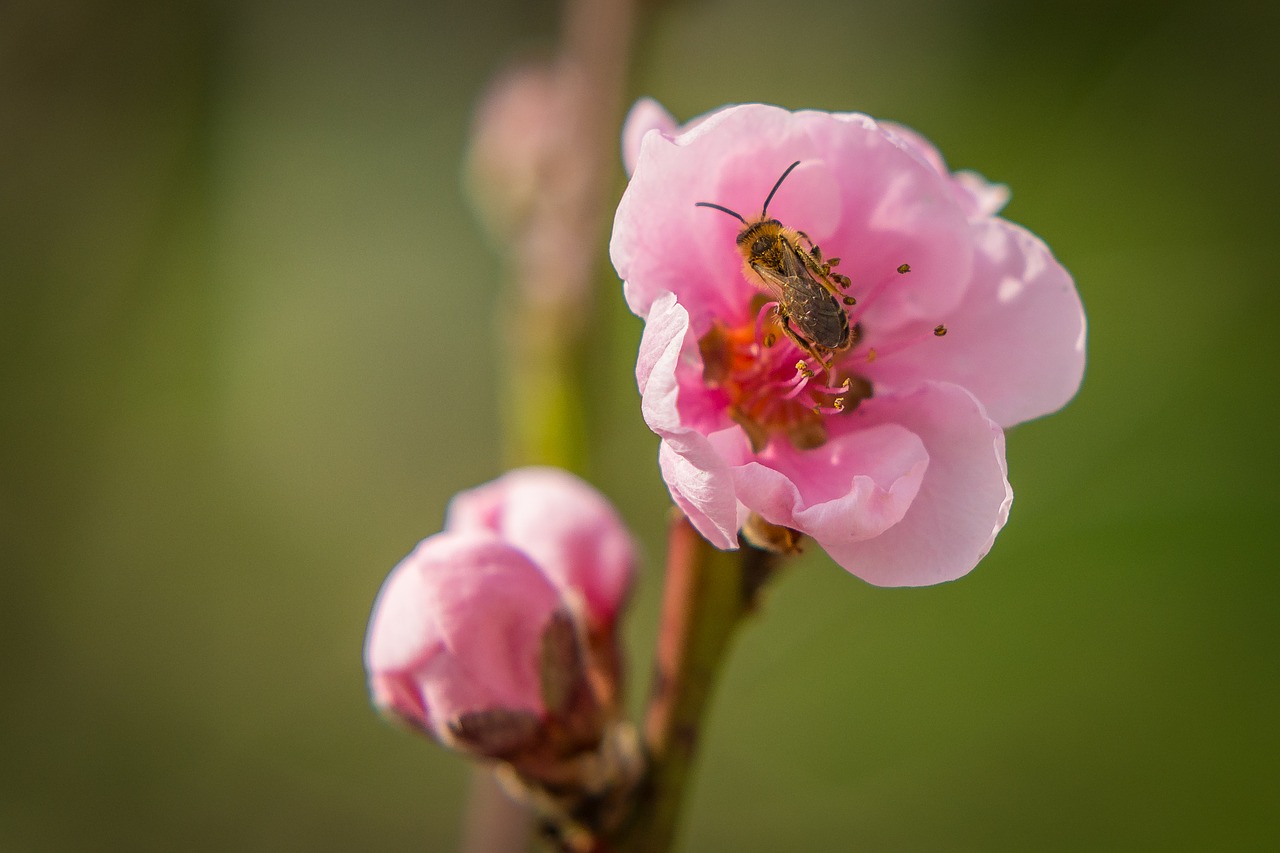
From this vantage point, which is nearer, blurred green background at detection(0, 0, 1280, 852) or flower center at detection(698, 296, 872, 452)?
flower center at detection(698, 296, 872, 452)

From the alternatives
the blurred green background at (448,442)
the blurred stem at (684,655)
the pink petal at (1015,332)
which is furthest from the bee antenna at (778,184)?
the blurred green background at (448,442)

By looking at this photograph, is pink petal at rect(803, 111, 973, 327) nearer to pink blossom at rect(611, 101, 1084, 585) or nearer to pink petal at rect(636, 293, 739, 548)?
pink blossom at rect(611, 101, 1084, 585)

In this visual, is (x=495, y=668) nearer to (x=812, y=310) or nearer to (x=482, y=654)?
(x=482, y=654)

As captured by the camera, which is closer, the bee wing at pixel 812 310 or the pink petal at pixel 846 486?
the pink petal at pixel 846 486

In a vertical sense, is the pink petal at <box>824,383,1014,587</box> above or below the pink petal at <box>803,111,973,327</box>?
below

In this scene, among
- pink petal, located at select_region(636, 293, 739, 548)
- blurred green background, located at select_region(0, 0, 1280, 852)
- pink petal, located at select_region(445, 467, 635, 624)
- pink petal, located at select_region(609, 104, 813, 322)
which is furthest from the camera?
blurred green background, located at select_region(0, 0, 1280, 852)

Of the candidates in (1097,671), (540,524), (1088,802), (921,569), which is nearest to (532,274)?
(540,524)

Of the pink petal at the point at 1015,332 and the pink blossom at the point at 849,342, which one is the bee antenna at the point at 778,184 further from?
the pink petal at the point at 1015,332

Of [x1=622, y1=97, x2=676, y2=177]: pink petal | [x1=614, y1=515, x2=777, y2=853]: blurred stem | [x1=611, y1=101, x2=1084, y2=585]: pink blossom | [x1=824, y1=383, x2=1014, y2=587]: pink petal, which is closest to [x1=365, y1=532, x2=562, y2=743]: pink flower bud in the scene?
[x1=614, y1=515, x2=777, y2=853]: blurred stem

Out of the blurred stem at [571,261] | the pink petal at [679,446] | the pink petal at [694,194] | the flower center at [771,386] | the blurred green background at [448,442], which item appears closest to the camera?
the pink petal at [679,446]
